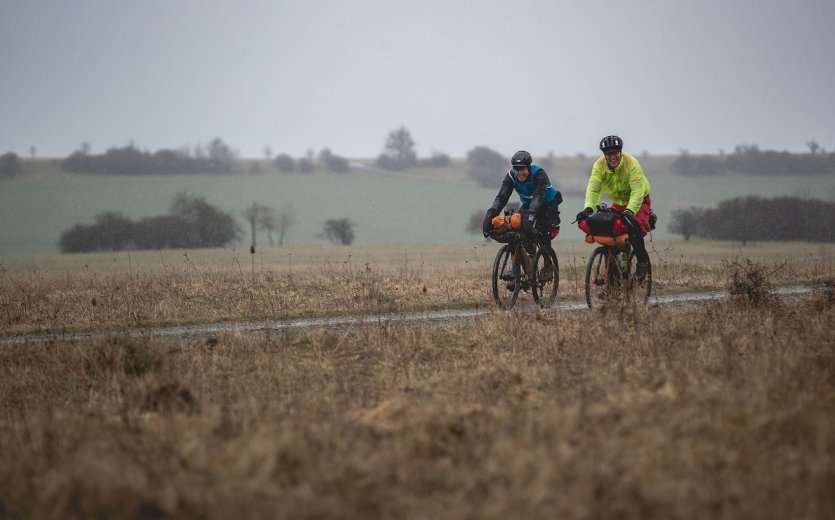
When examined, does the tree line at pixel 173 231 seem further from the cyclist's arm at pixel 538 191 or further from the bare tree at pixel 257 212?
the cyclist's arm at pixel 538 191

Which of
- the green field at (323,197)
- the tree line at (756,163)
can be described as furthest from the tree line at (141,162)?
the tree line at (756,163)

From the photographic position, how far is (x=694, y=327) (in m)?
9.41

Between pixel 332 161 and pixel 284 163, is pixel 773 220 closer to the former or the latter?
pixel 332 161

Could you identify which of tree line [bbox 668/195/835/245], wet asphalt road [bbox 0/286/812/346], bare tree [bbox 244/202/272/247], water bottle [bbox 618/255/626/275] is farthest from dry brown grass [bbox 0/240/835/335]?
bare tree [bbox 244/202/272/247]

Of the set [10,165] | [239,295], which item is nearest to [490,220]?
[239,295]

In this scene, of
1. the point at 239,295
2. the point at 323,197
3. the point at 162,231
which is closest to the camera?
the point at 239,295

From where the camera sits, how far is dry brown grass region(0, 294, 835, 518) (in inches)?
165

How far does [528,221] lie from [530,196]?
1.58ft

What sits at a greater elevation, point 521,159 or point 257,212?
point 257,212

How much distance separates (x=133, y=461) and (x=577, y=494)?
2.73m

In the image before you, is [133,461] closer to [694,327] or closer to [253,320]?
[694,327]

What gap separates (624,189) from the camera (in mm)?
11664

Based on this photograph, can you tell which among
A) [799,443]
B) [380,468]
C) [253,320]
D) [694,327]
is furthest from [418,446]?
[253,320]

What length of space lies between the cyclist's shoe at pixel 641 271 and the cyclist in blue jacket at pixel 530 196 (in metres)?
1.39
